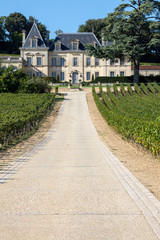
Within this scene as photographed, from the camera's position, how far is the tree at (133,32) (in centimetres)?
4453

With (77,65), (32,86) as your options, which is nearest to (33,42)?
(77,65)

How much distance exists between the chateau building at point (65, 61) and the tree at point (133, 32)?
48.1 feet

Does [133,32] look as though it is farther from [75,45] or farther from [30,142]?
[30,142]

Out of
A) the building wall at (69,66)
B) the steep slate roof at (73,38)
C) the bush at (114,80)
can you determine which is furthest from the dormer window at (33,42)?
the bush at (114,80)

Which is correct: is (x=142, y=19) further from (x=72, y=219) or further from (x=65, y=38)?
(x=72, y=219)

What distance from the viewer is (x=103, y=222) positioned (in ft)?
14.3

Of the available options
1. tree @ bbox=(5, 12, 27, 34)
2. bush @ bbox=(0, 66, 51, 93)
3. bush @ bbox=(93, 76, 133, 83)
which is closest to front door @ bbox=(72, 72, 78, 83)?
bush @ bbox=(93, 76, 133, 83)

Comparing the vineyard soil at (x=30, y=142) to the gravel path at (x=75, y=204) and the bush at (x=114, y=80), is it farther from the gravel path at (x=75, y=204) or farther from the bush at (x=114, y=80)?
the bush at (x=114, y=80)

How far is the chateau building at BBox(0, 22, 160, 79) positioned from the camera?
62156 mm

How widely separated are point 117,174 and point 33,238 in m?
4.17

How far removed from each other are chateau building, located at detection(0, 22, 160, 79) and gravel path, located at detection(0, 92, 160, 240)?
55.1m

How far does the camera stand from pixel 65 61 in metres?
63.5

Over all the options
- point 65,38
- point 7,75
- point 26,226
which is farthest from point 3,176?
point 65,38

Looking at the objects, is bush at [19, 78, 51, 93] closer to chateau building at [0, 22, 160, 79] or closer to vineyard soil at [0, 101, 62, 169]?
vineyard soil at [0, 101, 62, 169]
